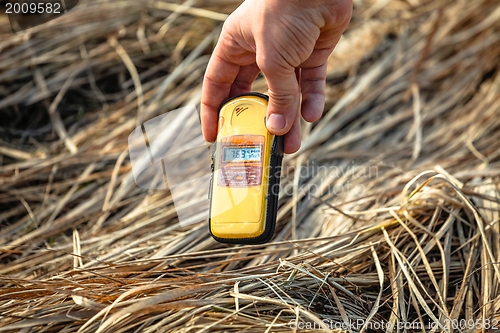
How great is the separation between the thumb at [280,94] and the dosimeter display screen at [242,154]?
0.08m

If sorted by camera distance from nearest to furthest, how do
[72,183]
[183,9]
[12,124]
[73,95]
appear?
[72,183]
[12,124]
[73,95]
[183,9]

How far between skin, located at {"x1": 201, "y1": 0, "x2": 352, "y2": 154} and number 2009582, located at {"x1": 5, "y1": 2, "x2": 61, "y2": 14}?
172 centimetres

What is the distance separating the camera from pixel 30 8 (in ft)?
9.41

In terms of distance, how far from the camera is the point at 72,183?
6.91 ft

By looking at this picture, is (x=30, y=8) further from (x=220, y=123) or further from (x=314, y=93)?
(x=314, y=93)

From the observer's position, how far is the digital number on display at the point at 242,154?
1.48 meters

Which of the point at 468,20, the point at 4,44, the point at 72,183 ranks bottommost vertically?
the point at 72,183

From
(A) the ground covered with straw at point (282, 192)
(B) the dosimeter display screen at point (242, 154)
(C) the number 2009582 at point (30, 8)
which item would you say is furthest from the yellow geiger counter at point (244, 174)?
(C) the number 2009582 at point (30, 8)

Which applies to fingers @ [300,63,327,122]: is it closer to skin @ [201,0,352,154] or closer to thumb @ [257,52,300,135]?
skin @ [201,0,352,154]

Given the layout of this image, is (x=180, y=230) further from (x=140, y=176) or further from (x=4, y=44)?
(x=4, y=44)

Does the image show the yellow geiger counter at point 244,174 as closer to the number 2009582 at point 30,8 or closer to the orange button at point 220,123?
the orange button at point 220,123

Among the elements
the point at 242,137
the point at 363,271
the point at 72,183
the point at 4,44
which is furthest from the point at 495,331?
the point at 4,44

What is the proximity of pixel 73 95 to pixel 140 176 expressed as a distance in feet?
2.57

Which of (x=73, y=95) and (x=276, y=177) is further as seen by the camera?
(x=73, y=95)
